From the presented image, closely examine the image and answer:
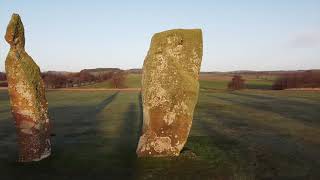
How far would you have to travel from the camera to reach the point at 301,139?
2034 cm

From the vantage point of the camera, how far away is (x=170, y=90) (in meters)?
16.9

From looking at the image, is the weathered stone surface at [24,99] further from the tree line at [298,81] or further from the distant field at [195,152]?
the tree line at [298,81]

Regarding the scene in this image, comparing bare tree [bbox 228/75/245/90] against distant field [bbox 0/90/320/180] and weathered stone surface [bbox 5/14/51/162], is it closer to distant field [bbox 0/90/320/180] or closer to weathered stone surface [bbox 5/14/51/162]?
distant field [bbox 0/90/320/180]

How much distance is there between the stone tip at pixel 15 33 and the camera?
15875 mm

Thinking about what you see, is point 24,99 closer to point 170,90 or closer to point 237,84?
point 170,90

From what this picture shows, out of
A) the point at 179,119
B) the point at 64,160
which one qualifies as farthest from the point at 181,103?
the point at 64,160

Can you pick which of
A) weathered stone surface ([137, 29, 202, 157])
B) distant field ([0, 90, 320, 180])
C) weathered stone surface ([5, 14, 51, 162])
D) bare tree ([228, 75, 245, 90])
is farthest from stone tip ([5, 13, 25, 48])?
bare tree ([228, 75, 245, 90])

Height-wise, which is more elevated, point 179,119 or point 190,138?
point 179,119

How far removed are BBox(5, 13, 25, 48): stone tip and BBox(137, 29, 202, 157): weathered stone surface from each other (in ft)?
16.7

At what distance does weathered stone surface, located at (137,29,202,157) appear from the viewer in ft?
54.7

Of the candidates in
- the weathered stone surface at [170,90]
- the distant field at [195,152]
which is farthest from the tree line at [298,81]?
the weathered stone surface at [170,90]

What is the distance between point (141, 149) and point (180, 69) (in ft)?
11.9

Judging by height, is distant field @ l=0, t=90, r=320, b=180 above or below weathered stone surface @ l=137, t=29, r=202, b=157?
below

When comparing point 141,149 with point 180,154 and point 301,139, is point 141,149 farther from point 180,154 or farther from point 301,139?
point 301,139
